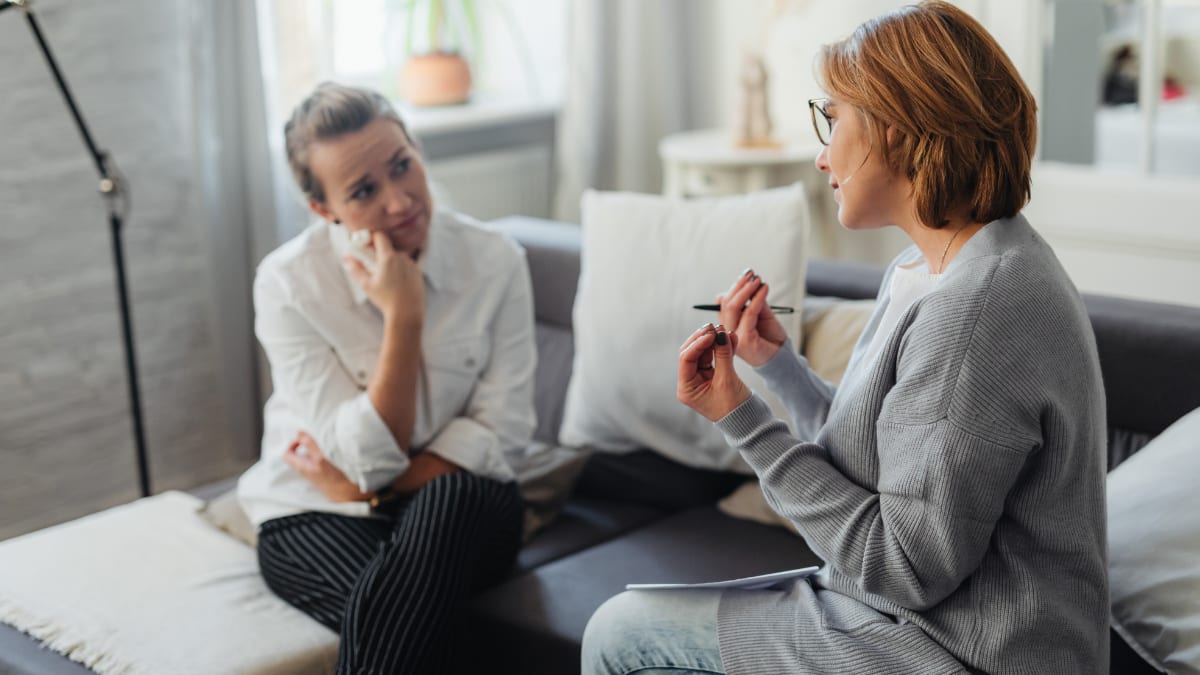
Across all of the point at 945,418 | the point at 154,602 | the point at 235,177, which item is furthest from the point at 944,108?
the point at 235,177

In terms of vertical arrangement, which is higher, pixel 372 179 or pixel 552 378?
pixel 372 179

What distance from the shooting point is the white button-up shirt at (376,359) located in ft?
6.01

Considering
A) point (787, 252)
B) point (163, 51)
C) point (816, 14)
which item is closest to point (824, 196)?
point (816, 14)

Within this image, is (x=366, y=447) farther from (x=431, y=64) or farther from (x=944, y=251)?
(x=431, y=64)

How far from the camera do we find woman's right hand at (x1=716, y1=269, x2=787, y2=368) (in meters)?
1.37

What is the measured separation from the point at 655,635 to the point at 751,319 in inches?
13.8

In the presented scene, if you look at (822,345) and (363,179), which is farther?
(822,345)

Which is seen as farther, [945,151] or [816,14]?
[816,14]

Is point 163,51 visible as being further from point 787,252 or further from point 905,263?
point 905,263

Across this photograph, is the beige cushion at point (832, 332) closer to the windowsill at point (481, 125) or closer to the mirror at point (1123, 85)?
the mirror at point (1123, 85)

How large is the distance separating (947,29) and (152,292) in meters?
2.06

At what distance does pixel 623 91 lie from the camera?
3666 mm

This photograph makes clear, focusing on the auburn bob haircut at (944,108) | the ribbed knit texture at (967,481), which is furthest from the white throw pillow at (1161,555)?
the auburn bob haircut at (944,108)

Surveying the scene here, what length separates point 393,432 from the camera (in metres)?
1.80
